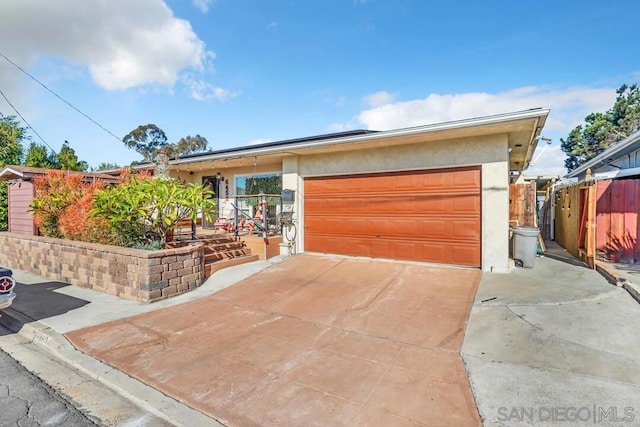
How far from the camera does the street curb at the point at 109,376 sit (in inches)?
106

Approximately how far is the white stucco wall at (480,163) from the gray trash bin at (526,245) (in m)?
0.64

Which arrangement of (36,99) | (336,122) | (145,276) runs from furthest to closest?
(336,122) < (36,99) < (145,276)

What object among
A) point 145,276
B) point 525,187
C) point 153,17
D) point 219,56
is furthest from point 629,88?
point 145,276

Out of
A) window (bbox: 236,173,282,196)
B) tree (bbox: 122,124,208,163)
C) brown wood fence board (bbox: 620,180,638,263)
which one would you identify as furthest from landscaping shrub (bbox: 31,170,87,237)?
Answer: tree (bbox: 122,124,208,163)

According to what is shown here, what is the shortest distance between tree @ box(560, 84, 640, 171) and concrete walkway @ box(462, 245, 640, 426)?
3258 centimetres

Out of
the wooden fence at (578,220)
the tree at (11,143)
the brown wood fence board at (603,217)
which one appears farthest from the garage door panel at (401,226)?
the tree at (11,143)

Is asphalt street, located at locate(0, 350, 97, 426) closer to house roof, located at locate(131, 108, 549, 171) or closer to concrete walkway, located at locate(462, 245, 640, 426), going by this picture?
concrete walkway, located at locate(462, 245, 640, 426)

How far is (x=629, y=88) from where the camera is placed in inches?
1163

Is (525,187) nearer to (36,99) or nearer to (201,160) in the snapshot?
(201,160)

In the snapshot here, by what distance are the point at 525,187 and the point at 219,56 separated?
1151 cm

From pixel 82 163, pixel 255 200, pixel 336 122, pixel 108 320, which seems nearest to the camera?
pixel 108 320

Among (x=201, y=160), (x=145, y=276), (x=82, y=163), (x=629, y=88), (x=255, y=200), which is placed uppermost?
(x=629, y=88)

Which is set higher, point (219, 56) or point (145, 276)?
point (219, 56)

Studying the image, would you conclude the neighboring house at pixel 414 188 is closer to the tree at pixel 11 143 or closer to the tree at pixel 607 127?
the tree at pixel 11 143
